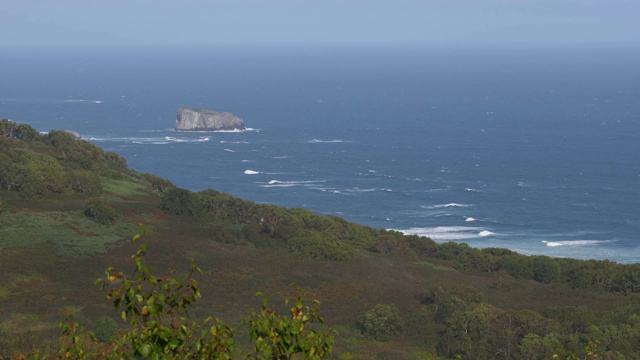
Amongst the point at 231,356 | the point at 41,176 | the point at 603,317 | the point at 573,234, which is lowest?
the point at 573,234

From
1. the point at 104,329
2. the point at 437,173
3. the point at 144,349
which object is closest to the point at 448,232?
the point at 437,173

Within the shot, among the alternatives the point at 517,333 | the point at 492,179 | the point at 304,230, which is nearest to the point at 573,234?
the point at 492,179

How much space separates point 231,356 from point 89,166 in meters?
71.2

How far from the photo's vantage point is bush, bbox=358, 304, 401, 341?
139 ft

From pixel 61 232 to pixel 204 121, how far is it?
134m

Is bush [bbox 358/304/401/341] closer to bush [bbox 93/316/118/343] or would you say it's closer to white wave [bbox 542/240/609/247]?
bush [bbox 93/316/118/343]

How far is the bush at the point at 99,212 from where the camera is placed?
2325 inches

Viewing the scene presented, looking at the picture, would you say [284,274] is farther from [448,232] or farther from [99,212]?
[448,232]

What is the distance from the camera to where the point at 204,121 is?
18738 centimetres

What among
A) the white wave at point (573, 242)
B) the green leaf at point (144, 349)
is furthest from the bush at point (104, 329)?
the white wave at point (573, 242)

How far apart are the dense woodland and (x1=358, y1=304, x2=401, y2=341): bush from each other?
2.9 inches

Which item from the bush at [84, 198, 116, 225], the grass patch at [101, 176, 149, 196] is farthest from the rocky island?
the bush at [84, 198, 116, 225]

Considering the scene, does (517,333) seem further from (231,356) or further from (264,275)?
(231,356)

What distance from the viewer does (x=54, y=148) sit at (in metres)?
84.4
